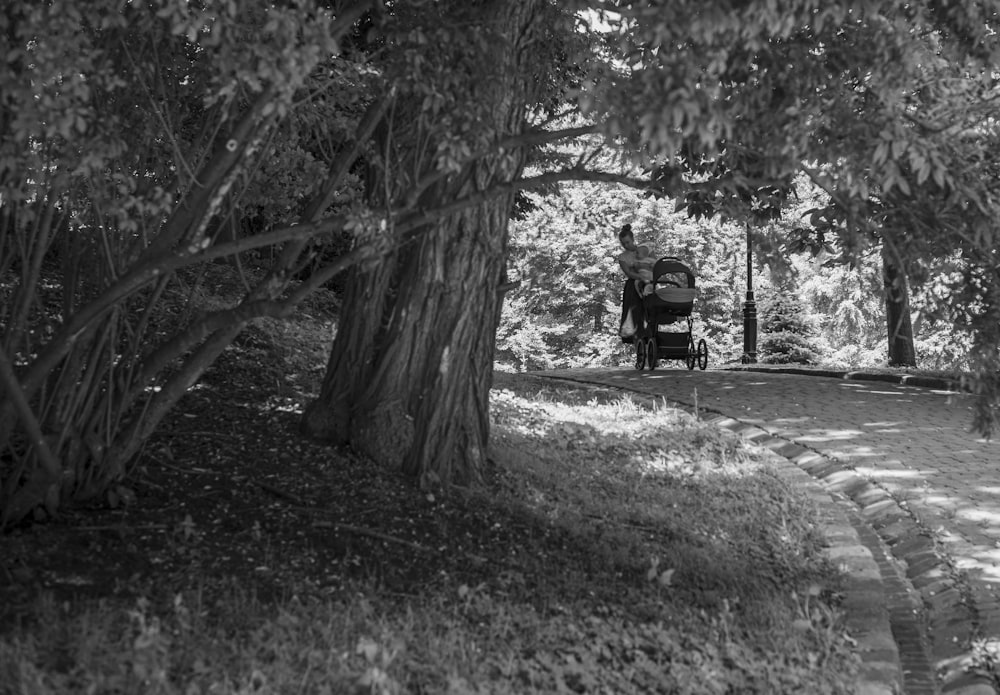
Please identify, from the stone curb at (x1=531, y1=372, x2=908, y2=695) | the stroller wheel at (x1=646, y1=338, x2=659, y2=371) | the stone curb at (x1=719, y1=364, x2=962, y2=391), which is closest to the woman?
the stroller wheel at (x1=646, y1=338, x2=659, y2=371)

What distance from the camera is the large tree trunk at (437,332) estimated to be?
20.9ft

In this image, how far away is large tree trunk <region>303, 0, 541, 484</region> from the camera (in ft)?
20.9

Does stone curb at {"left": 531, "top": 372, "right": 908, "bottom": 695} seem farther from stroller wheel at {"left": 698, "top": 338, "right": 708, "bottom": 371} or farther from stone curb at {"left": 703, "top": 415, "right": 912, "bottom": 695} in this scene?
stroller wheel at {"left": 698, "top": 338, "right": 708, "bottom": 371}

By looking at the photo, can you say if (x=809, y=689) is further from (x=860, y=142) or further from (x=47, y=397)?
(x=47, y=397)

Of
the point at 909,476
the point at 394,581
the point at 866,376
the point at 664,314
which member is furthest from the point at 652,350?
the point at 394,581

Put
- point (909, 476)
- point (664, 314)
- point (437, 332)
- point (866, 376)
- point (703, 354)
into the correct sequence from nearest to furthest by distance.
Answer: point (437, 332) → point (909, 476) → point (866, 376) → point (664, 314) → point (703, 354)

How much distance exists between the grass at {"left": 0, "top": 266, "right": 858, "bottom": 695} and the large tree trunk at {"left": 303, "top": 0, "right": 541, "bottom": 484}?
24 centimetres

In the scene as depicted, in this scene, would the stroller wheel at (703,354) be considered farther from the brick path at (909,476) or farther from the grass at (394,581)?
the grass at (394,581)

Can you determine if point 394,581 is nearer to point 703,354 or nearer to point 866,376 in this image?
point 866,376

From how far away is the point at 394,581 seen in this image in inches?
193

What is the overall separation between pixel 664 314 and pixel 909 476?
7.71 meters

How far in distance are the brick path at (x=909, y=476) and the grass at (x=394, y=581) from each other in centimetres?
54

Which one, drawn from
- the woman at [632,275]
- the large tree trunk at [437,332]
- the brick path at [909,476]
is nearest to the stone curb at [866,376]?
the brick path at [909,476]

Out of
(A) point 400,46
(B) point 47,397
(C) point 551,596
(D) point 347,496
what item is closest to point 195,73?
(A) point 400,46
